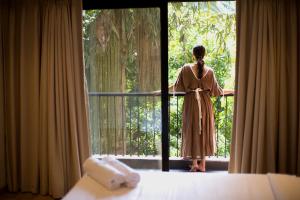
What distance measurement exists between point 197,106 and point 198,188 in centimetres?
181

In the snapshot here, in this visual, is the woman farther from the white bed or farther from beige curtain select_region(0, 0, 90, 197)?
the white bed

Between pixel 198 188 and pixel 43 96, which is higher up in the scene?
pixel 43 96

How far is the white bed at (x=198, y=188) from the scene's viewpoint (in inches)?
79.9

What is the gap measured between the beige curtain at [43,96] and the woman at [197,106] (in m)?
1.20

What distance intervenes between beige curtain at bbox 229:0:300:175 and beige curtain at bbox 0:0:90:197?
5.17ft

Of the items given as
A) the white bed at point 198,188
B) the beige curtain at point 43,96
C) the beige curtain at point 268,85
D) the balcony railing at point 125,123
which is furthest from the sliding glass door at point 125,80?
the white bed at point 198,188

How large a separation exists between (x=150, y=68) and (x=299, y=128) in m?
1.55

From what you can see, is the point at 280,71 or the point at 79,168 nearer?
the point at 280,71

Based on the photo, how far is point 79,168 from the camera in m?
3.43

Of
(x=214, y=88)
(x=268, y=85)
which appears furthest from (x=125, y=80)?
(x=268, y=85)

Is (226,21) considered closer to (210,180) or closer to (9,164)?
(210,180)

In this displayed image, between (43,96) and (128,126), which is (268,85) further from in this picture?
(43,96)

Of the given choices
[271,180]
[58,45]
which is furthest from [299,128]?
[58,45]

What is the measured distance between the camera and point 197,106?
3893 mm
